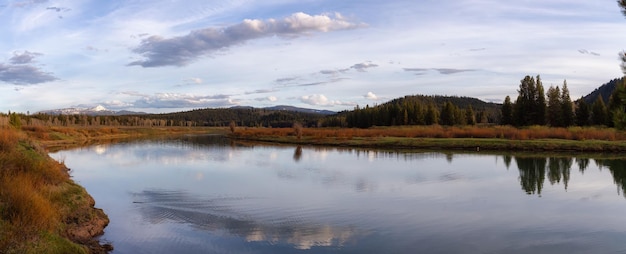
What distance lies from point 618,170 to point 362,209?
18.2m

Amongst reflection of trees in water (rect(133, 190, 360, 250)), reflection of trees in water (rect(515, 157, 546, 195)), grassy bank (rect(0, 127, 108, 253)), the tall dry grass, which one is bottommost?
reflection of trees in water (rect(133, 190, 360, 250))


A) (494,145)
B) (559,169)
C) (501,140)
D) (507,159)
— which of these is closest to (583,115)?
(501,140)

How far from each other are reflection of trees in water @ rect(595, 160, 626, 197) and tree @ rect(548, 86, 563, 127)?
34849mm

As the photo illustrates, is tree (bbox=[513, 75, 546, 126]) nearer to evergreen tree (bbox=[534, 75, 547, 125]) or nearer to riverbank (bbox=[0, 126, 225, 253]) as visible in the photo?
evergreen tree (bbox=[534, 75, 547, 125])

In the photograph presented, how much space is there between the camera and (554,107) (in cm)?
6250

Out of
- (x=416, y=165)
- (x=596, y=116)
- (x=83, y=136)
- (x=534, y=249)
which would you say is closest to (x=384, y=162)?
(x=416, y=165)

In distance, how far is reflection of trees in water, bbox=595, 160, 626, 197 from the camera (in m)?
19.8

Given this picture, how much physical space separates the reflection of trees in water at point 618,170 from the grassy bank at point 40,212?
60.1 feet

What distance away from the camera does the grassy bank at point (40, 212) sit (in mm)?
7797

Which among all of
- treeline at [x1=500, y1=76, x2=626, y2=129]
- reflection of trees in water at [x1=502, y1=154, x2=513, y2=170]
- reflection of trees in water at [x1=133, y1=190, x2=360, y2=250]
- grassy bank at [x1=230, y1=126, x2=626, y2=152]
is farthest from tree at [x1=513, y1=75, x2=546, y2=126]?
reflection of trees in water at [x1=133, y1=190, x2=360, y2=250]

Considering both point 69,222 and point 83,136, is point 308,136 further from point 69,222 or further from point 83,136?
point 69,222

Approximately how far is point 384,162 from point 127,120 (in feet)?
577

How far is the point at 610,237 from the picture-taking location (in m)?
11.1

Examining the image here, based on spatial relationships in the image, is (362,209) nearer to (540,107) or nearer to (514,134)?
(514,134)
